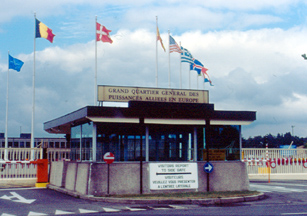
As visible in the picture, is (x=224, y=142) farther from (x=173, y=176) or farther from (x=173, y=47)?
(x=173, y=47)

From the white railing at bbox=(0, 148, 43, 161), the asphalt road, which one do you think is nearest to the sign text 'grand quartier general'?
the asphalt road

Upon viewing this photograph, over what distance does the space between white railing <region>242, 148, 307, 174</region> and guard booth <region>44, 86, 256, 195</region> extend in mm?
10601

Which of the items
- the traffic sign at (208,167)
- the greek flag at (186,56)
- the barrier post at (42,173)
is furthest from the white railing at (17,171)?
the greek flag at (186,56)

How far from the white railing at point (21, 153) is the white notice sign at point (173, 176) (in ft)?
30.7

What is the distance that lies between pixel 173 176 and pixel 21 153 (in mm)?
10492

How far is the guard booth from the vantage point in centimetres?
1786

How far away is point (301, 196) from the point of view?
1812 centimetres

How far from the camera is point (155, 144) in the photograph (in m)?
19.4

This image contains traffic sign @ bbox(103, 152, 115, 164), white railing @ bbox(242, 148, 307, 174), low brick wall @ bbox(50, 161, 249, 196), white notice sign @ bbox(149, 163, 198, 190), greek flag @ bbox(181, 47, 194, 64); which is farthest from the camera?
greek flag @ bbox(181, 47, 194, 64)

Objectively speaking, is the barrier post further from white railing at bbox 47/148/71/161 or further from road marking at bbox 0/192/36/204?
road marking at bbox 0/192/36/204

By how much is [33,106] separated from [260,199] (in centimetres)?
2759

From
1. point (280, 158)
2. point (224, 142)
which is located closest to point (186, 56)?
point (280, 158)

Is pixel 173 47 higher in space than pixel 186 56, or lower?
higher

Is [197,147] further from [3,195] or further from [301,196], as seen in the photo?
[3,195]
